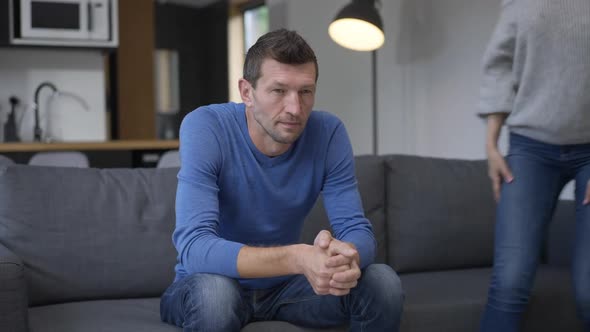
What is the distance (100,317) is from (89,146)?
9.15 ft

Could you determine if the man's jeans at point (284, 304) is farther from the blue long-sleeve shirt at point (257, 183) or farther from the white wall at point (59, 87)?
the white wall at point (59, 87)

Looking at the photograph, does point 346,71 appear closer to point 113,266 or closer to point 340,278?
point 113,266

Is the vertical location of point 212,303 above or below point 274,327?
above

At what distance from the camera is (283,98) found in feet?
5.25

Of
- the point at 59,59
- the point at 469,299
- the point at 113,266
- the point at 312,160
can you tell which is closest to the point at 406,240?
the point at 469,299

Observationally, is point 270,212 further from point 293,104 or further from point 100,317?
point 100,317

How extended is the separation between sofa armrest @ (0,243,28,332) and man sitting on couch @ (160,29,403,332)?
0.32 metres

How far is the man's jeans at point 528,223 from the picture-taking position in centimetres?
166

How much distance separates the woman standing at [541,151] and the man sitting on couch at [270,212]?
30cm

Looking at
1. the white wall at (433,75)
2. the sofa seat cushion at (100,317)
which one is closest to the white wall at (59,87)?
the white wall at (433,75)

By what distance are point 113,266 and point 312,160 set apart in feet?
2.25

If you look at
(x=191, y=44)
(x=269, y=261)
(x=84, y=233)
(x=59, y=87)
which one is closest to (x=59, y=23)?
(x=59, y=87)

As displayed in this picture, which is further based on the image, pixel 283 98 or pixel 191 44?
pixel 191 44

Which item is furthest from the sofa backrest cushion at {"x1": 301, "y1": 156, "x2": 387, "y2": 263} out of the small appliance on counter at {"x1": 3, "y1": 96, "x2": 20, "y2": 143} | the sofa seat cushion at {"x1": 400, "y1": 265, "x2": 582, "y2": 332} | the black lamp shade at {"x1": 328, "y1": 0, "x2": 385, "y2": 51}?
the small appliance on counter at {"x1": 3, "y1": 96, "x2": 20, "y2": 143}
